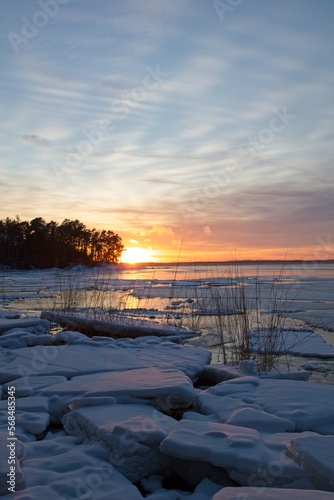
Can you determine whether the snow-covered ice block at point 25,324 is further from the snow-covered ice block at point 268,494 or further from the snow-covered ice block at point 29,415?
the snow-covered ice block at point 268,494

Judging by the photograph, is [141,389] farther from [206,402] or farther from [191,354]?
[191,354]

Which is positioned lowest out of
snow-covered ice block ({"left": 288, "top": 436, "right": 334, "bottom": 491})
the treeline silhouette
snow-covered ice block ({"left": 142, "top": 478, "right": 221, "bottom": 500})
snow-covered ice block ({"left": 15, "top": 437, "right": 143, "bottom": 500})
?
snow-covered ice block ({"left": 142, "top": 478, "right": 221, "bottom": 500})

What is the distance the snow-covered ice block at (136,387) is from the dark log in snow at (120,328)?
111 inches

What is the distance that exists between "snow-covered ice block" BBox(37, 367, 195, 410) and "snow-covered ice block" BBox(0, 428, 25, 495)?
82 centimetres

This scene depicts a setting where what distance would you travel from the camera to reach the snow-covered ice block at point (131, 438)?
2.20m

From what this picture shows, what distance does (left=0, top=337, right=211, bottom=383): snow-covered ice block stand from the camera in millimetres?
3891

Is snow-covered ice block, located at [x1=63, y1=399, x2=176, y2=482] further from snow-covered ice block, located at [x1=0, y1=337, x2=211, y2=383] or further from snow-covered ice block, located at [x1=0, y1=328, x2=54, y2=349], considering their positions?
snow-covered ice block, located at [x1=0, y1=328, x2=54, y2=349]

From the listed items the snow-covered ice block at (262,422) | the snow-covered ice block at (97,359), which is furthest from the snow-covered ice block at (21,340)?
the snow-covered ice block at (262,422)

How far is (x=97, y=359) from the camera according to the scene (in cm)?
433

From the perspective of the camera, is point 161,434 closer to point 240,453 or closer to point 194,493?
point 194,493

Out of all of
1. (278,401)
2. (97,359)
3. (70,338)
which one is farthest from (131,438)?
(70,338)

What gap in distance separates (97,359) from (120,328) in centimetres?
238

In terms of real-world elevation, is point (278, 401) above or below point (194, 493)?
above

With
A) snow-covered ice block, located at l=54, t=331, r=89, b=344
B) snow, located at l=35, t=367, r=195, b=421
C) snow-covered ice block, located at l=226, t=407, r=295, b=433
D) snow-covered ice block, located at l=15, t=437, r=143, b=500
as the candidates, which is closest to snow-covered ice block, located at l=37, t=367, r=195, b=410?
snow, located at l=35, t=367, r=195, b=421
